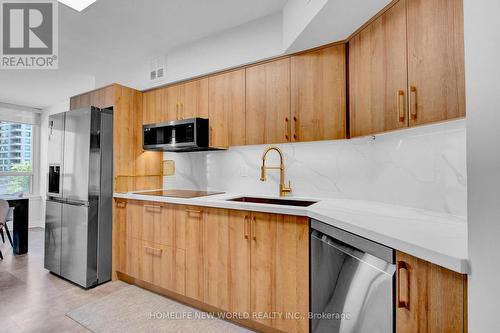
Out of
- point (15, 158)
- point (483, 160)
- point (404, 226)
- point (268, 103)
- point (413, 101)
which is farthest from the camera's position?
point (15, 158)

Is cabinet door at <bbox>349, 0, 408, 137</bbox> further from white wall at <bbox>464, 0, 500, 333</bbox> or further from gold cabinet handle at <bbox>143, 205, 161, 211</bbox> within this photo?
gold cabinet handle at <bbox>143, 205, 161, 211</bbox>

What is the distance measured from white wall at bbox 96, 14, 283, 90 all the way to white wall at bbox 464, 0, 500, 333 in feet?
5.00

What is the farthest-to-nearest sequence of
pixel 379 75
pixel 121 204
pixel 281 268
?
pixel 121 204, pixel 281 268, pixel 379 75

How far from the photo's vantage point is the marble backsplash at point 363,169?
140 centimetres

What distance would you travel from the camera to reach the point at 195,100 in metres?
2.51

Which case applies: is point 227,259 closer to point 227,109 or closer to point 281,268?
point 281,268

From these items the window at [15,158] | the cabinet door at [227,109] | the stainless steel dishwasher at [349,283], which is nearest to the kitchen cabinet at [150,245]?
the cabinet door at [227,109]

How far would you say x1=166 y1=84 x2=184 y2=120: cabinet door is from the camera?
103 inches

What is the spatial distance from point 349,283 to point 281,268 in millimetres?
515

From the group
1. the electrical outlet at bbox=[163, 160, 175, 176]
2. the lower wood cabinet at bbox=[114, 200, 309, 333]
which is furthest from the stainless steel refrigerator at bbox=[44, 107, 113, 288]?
the electrical outlet at bbox=[163, 160, 175, 176]

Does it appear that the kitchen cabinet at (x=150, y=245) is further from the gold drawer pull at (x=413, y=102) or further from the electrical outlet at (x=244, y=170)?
the gold drawer pull at (x=413, y=102)

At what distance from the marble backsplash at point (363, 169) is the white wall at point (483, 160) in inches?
31.1

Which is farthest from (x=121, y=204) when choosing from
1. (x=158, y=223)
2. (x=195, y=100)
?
(x=195, y=100)

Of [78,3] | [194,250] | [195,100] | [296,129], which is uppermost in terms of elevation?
[78,3]
